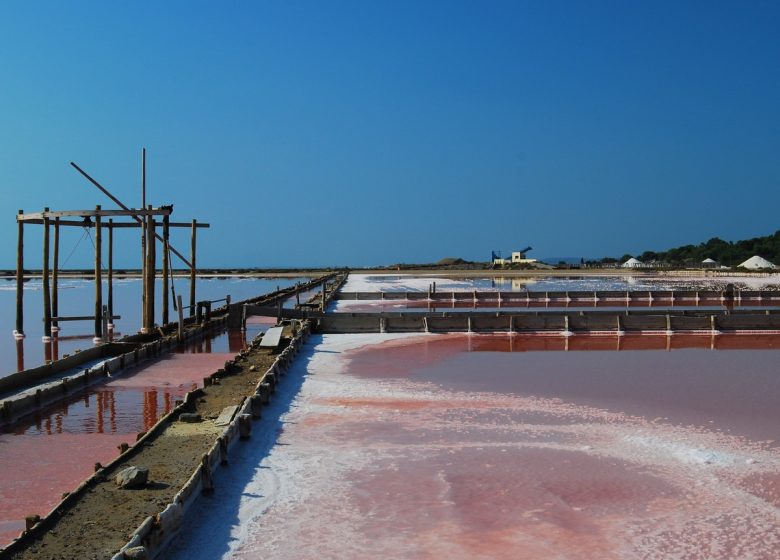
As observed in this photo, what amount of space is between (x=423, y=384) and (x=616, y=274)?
64558 mm

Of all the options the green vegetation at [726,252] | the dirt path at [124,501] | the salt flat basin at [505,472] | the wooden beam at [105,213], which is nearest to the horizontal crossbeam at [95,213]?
the wooden beam at [105,213]

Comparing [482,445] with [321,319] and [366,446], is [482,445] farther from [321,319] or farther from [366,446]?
[321,319]

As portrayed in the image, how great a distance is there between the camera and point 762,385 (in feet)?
40.7

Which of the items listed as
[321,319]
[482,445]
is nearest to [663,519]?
[482,445]

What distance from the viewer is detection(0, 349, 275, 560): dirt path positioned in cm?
535

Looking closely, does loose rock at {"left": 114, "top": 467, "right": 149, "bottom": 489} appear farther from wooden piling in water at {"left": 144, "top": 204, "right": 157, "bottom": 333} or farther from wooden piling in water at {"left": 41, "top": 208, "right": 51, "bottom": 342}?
wooden piling in water at {"left": 41, "top": 208, "right": 51, "bottom": 342}

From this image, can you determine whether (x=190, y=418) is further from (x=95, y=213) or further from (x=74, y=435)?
(x=95, y=213)

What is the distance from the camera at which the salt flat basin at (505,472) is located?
19.2 feet

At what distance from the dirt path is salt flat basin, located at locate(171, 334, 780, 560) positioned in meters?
0.39

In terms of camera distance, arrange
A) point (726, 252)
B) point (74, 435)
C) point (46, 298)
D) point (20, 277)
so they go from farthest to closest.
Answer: point (726, 252), point (20, 277), point (46, 298), point (74, 435)

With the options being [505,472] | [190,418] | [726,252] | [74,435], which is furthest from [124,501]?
[726,252]

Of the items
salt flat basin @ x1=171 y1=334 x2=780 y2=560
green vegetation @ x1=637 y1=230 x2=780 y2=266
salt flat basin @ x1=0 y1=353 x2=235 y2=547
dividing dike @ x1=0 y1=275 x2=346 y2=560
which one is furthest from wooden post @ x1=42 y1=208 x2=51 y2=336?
green vegetation @ x1=637 y1=230 x2=780 y2=266

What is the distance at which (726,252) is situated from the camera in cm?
10012

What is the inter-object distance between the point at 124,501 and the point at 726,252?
104870mm
